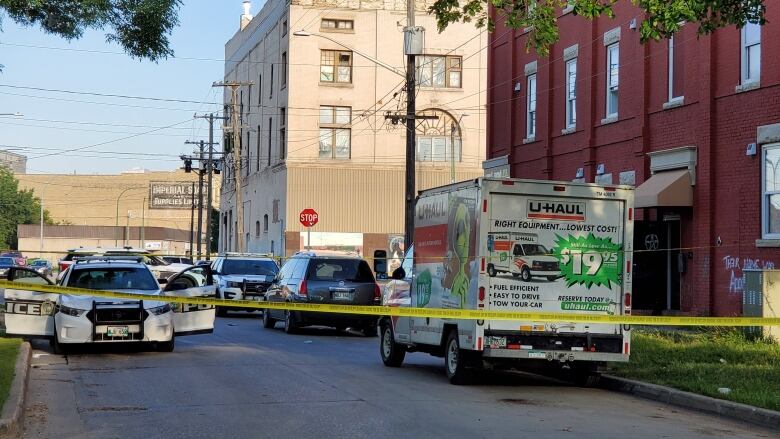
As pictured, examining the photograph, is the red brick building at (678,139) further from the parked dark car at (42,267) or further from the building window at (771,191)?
the parked dark car at (42,267)

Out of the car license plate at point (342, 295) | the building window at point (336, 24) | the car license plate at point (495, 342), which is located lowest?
the car license plate at point (495, 342)

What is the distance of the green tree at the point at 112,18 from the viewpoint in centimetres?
1321

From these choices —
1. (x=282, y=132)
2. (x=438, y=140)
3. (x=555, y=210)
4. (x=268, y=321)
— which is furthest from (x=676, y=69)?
(x=282, y=132)

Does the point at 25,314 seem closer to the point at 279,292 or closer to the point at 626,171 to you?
the point at 279,292

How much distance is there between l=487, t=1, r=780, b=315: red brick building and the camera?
21438 mm

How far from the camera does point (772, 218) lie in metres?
21.3

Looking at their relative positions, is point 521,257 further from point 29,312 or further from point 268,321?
point 268,321

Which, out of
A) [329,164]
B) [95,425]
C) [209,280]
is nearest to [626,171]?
[209,280]

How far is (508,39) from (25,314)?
1926cm

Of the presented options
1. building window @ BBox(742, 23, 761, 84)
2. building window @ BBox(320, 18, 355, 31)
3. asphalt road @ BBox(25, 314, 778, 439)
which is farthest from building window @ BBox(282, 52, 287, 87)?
asphalt road @ BBox(25, 314, 778, 439)

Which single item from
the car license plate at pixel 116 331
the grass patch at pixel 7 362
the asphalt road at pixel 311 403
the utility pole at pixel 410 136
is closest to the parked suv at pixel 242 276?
the utility pole at pixel 410 136

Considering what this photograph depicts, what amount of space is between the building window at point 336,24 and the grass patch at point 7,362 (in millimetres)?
39590

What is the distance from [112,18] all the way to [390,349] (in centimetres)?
667

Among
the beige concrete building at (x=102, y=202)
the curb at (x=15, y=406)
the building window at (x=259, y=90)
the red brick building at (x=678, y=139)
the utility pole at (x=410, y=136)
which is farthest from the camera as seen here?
the beige concrete building at (x=102, y=202)
